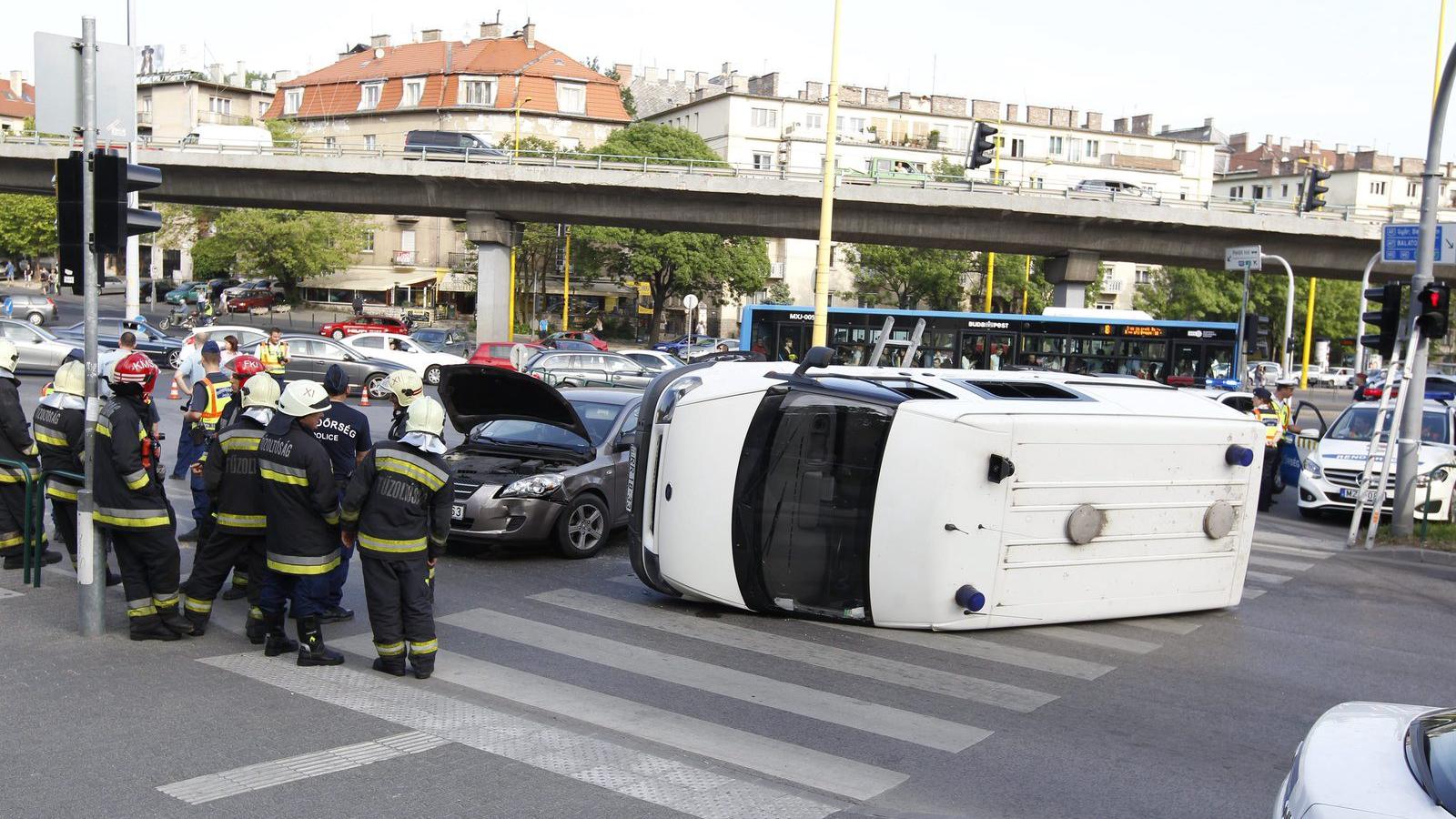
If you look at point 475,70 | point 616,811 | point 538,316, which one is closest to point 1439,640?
point 616,811

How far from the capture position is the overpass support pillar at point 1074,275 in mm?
39406

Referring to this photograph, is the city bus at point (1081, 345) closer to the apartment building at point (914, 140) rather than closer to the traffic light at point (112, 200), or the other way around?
the traffic light at point (112, 200)

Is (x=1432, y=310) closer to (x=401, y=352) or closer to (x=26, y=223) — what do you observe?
(x=401, y=352)

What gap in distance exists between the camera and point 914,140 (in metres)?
79.6

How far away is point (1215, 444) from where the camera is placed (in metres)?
9.29

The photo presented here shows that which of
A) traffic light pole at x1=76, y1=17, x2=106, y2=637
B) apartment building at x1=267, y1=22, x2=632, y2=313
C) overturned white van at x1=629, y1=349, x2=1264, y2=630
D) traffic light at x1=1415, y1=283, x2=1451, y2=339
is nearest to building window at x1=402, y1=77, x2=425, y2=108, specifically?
apartment building at x1=267, y1=22, x2=632, y2=313

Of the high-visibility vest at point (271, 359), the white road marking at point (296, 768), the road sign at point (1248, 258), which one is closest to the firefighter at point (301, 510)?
the white road marking at point (296, 768)

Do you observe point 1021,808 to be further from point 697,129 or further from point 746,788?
point 697,129

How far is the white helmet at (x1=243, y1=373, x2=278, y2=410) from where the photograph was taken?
7.71 m

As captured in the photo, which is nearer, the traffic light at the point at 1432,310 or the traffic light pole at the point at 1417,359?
the traffic light at the point at 1432,310

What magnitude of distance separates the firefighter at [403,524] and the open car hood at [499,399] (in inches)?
141

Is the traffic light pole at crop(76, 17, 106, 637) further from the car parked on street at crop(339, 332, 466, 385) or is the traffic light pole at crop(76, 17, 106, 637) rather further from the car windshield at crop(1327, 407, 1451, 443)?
the car parked on street at crop(339, 332, 466, 385)

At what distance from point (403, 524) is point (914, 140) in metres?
76.3

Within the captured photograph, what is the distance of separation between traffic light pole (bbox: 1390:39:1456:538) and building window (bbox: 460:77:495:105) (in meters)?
67.1
